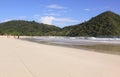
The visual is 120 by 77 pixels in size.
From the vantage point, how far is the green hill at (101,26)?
129000mm

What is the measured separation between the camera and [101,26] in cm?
13888

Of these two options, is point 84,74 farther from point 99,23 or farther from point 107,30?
point 99,23

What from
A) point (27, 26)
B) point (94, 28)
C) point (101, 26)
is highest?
point (27, 26)

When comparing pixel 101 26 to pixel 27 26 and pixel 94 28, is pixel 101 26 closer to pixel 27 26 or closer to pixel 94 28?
pixel 94 28

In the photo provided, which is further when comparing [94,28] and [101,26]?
[94,28]

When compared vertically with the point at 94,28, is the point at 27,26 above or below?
above

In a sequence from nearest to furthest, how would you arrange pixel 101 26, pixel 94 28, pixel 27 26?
pixel 101 26
pixel 94 28
pixel 27 26

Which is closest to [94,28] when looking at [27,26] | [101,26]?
[101,26]

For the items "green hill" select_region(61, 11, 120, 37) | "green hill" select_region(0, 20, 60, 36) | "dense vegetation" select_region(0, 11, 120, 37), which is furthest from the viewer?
"green hill" select_region(0, 20, 60, 36)

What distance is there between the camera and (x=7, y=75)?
6.93 metres

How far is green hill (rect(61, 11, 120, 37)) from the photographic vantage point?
12900 centimetres

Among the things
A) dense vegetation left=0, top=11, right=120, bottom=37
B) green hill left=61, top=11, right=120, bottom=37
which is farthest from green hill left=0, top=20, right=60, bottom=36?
green hill left=61, top=11, right=120, bottom=37

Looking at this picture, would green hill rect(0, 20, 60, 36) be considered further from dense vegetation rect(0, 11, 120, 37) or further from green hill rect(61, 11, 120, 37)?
green hill rect(61, 11, 120, 37)

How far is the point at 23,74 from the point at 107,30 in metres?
125
